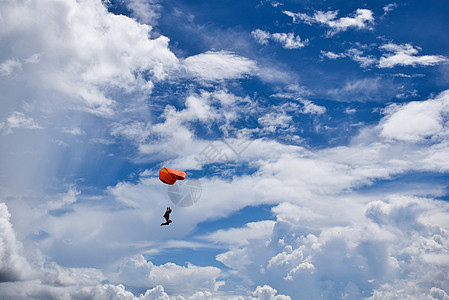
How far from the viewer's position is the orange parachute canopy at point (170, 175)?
94.3 meters

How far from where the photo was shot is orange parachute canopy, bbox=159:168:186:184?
94344 millimetres

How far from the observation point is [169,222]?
9631cm

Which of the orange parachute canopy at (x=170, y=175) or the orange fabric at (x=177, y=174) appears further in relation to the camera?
the orange parachute canopy at (x=170, y=175)

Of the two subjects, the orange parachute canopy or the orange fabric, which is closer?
the orange fabric

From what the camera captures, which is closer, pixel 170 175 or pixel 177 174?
pixel 177 174

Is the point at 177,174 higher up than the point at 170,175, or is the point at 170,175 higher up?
the point at 170,175

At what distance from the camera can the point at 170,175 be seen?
9512 cm

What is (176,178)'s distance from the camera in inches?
3730

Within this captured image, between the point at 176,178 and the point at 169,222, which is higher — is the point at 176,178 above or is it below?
above

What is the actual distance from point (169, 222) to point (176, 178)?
12.0m
